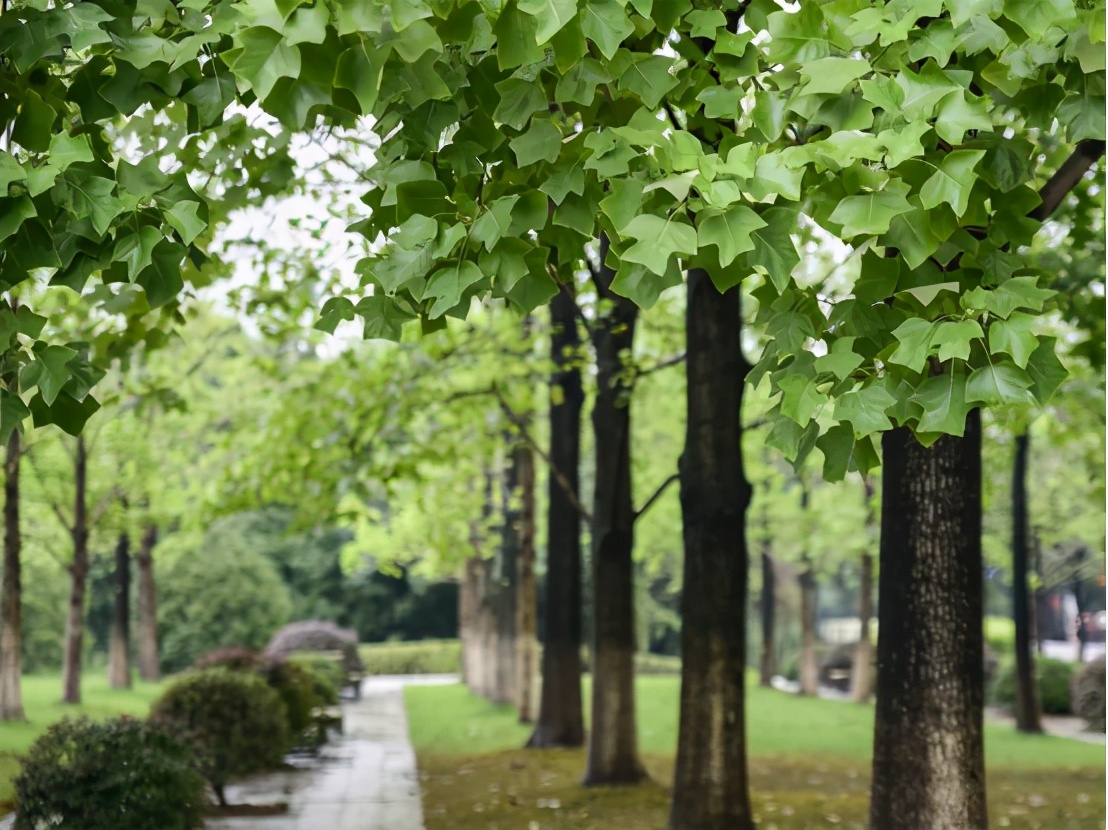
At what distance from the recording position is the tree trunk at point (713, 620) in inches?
321

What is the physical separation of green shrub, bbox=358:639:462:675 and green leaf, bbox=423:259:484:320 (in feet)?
94.5

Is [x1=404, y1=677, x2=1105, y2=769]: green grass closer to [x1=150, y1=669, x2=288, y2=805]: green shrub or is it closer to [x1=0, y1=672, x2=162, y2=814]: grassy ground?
[x1=150, y1=669, x2=288, y2=805]: green shrub

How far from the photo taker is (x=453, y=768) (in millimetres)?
13336

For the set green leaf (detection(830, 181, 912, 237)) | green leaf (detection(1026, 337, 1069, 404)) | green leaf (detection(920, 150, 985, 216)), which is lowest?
green leaf (detection(1026, 337, 1069, 404))

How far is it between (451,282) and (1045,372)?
1.98 meters

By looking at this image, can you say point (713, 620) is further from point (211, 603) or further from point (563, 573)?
point (211, 603)

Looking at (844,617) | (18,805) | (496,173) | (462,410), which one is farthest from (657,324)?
(844,617)

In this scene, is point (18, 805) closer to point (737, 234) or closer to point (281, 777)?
point (281, 777)

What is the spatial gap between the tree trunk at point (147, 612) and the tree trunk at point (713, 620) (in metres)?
18.7

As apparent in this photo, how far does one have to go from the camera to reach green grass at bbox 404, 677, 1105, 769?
48.0 ft

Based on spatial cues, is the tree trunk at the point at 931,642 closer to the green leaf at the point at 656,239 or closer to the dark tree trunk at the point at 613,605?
the green leaf at the point at 656,239

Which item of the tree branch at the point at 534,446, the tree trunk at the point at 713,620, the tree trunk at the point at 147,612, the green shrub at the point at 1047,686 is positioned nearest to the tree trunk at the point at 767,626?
the green shrub at the point at 1047,686

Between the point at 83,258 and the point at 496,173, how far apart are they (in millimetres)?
1554

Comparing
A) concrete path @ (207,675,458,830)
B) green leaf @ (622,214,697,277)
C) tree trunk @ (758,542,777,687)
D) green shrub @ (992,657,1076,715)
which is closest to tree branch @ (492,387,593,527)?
concrete path @ (207,675,458,830)
